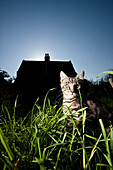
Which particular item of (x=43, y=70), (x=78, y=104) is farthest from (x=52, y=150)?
(x=43, y=70)

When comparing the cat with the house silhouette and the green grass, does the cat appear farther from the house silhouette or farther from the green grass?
the house silhouette

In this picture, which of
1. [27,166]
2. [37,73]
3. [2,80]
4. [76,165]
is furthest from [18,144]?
[37,73]

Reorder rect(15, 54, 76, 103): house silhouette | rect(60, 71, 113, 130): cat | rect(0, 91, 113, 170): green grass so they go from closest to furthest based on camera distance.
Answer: rect(0, 91, 113, 170): green grass → rect(60, 71, 113, 130): cat → rect(15, 54, 76, 103): house silhouette

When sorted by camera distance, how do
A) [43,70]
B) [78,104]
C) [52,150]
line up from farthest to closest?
[43,70] → [78,104] → [52,150]

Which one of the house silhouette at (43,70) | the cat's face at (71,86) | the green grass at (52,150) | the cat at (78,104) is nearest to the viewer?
the green grass at (52,150)

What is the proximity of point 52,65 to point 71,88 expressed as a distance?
748cm

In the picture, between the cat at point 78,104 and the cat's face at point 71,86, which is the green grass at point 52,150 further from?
the cat's face at point 71,86

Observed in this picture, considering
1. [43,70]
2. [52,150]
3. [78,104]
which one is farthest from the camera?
[43,70]

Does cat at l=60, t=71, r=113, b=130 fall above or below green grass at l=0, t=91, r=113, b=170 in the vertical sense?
above

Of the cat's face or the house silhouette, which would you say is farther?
the house silhouette

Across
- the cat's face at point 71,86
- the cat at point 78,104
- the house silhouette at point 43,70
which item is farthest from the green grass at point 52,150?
the house silhouette at point 43,70

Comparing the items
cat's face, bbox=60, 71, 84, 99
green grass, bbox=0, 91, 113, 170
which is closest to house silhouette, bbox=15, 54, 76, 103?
cat's face, bbox=60, 71, 84, 99

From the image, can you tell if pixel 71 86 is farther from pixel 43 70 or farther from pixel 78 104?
pixel 43 70

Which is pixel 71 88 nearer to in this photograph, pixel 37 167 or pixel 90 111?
pixel 90 111
